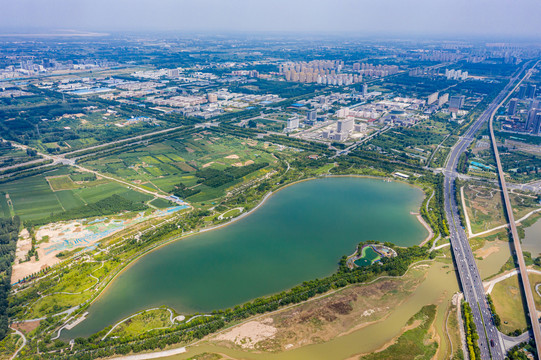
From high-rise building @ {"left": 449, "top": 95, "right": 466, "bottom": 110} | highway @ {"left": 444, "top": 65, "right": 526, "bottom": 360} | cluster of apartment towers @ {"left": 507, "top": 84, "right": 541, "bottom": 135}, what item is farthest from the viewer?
high-rise building @ {"left": 449, "top": 95, "right": 466, "bottom": 110}

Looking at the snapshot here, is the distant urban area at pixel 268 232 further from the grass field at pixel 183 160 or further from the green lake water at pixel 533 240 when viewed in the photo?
the grass field at pixel 183 160

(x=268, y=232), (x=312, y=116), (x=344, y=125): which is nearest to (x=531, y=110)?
(x=344, y=125)

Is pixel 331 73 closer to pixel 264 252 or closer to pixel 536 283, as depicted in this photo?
pixel 264 252

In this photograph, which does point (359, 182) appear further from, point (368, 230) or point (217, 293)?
point (217, 293)

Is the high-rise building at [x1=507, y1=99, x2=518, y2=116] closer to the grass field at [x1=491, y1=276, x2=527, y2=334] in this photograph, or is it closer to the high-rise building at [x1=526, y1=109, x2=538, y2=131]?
the high-rise building at [x1=526, y1=109, x2=538, y2=131]

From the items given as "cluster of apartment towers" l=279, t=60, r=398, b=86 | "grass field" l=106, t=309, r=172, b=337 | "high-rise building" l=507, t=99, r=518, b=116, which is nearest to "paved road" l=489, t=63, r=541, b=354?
"grass field" l=106, t=309, r=172, b=337
